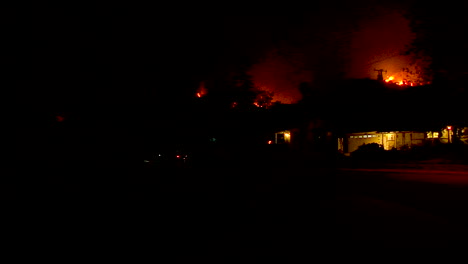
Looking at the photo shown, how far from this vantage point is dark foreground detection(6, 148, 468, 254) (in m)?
4.37

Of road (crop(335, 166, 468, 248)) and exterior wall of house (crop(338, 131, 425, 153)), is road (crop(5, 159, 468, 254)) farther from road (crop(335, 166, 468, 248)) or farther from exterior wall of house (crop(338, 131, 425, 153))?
exterior wall of house (crop(338, 131, 425, 153))

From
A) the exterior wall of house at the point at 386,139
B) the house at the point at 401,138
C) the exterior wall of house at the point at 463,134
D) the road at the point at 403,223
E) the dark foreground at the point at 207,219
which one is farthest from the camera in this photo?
the exterior wall of house at the point at 386,139

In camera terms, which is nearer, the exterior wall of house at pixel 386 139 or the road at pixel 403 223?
the road at pixel 403 223

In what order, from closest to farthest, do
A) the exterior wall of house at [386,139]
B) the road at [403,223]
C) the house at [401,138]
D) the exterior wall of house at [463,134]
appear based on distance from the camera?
1. the road at [403,223]
2. the exterior wall of house at [463,134]
3. the house at [401,138]
4. the exterior wall of house at [386,139]

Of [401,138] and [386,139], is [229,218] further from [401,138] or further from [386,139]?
[386,139]

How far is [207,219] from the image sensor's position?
5594 mm

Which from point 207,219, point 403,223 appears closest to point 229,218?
point 207,219

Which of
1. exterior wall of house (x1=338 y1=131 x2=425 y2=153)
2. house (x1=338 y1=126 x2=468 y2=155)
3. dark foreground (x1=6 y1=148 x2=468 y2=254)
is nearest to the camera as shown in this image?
dark foreground (x1=6 y1=148 x2=468 y2=254)

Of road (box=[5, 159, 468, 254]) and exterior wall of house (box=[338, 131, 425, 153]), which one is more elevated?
exterior wall of house (box=[338, 131, 425, 153])

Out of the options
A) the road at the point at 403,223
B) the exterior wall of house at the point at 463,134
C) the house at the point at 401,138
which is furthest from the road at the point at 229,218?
the house at the point at 401,138

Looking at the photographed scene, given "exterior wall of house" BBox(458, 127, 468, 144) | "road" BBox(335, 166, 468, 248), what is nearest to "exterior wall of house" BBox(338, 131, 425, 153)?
"exterior wall of house" BBox(458, 127, 468, 144)

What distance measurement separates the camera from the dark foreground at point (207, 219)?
4371mm

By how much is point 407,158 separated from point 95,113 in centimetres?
2167

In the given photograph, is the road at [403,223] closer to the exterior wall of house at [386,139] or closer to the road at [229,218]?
the road at [229,218]
